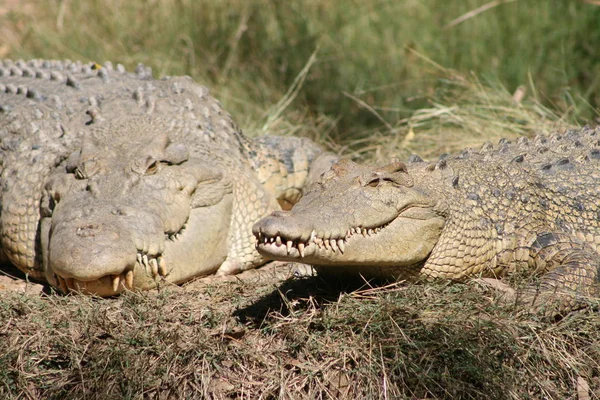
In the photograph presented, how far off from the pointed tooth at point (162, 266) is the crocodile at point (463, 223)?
2.87ft

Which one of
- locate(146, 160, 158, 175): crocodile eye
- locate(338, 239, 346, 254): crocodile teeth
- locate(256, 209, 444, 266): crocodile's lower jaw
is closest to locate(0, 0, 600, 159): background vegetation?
locate(146, 160, 158, 175): crocodile eye

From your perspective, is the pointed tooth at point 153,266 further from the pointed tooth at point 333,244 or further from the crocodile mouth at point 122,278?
the pointed tooth at point 333,244

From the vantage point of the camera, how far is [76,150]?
4520 mm

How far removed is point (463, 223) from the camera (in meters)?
3.77

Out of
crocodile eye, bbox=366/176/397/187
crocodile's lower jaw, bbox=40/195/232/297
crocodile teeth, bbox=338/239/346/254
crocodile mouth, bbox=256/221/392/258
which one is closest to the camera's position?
crocodile mouth, bbox=256/221/392/258

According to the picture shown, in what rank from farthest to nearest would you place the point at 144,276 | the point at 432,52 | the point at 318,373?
the point at 432,52
the point at 144,276
the point at 318,373

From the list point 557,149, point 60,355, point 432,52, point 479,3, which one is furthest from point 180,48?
point 60,355

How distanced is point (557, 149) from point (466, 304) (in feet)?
5.01

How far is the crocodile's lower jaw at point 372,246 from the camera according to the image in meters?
3.01

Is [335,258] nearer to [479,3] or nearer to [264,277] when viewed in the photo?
[264,277]

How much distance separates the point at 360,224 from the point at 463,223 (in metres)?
0.70

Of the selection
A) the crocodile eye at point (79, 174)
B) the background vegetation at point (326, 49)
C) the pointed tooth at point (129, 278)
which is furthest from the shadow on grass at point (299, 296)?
the background vegetation at point (326, 49)

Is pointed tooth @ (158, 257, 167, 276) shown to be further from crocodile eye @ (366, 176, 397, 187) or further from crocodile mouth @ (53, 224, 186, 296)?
crocodile eye @ (366, 176, 397, 187)

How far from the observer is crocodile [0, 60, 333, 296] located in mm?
3781
